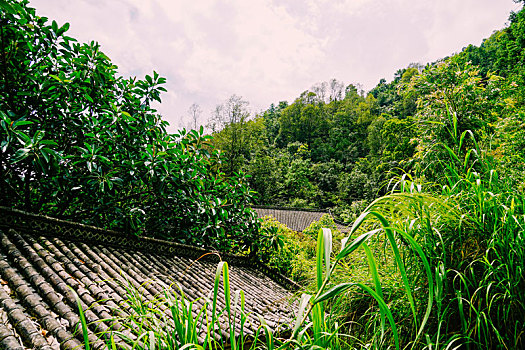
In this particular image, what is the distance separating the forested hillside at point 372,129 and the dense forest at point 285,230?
152 millimetres

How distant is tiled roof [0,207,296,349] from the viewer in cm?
167

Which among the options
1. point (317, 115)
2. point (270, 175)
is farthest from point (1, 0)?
point (317, 115)

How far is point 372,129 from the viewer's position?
113 ft

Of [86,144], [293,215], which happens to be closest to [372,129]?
[293,215]

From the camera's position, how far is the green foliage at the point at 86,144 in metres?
2.94

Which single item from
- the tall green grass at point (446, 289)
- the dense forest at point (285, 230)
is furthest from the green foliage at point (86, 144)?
the tall green grass at point (446, 289)

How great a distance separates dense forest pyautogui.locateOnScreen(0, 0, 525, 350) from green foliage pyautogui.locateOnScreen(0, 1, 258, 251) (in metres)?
0.02

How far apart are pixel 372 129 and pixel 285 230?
29117mm

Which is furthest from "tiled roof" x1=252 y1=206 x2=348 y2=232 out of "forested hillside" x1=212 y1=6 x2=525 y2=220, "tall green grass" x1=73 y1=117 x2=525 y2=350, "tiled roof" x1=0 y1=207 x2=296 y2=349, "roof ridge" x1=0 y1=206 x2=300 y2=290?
"tall green grass" x1=73 y1=117 x2=525 y2=350

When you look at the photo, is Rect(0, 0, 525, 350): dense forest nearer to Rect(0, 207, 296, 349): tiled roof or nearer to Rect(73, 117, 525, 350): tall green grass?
Rect(73, 117, 525, 350): tall green grass

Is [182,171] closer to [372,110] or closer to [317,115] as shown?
[317,115]

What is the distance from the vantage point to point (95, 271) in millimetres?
2695

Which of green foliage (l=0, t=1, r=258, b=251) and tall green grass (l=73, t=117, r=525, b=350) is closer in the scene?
tall green grass (l=73, t=117, r=525, b=350)

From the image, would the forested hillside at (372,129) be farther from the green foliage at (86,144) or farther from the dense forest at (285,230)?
the green foliage at (86,144)
